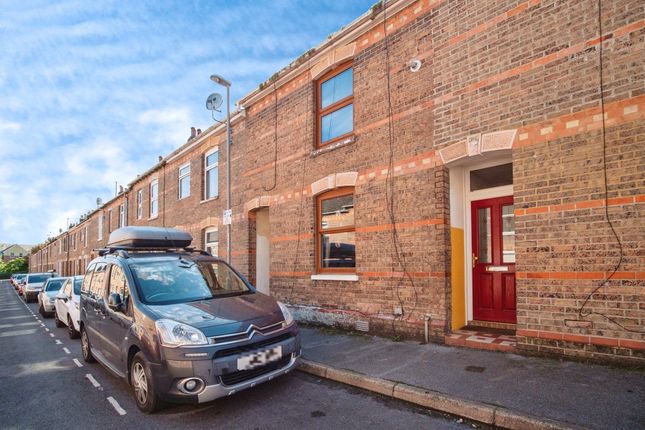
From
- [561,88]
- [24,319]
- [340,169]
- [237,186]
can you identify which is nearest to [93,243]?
[24,319]

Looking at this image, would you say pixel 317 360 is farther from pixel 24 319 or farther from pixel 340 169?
pixel 24 319

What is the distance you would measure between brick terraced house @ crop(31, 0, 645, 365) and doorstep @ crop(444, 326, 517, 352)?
42 millimetres

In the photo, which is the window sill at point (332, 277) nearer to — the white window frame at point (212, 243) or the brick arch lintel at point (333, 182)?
the brick arch lintel at point (333, 182)

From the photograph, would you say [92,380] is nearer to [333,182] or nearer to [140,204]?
[333,182]

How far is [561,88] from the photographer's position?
210 inches

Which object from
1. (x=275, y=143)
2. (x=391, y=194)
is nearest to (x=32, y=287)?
(x=275, y=143)

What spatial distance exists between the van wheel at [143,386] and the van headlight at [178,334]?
43 centimetres

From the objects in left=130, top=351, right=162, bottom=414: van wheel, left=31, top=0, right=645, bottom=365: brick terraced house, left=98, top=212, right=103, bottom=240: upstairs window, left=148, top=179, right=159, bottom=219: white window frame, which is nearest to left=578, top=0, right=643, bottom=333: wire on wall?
left=31, top=0, right=645, bottom=365: brick terraced house

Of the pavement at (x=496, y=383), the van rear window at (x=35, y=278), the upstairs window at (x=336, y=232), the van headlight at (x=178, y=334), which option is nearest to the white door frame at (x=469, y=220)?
the pavement at (x=496, y=383)

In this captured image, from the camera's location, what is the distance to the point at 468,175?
7004 mm

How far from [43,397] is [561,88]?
329 inches

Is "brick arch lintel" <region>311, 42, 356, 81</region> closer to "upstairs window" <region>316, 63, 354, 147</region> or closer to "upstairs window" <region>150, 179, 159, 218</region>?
"upstairs window" <region>316, 63, 354, 147</region>

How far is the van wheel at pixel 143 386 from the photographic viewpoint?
163 inches

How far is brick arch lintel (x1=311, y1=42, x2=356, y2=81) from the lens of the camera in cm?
856
